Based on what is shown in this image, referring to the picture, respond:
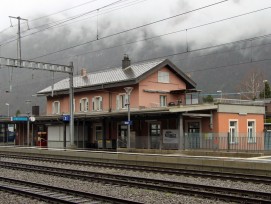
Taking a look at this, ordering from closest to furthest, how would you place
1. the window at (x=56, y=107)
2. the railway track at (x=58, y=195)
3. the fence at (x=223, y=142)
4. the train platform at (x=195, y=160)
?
the railway track at (x=58, y=195) < the train platform at (x=195, y=160) < the fence at (x=223, y=142) < the window at (x=56, y=107)

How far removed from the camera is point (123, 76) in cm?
3956

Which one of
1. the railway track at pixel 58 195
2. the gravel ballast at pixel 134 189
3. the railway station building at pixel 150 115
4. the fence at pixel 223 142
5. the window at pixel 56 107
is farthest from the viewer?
the window at pixel 56 107

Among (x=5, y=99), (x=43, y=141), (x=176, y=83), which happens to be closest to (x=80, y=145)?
(x=43, y=141)

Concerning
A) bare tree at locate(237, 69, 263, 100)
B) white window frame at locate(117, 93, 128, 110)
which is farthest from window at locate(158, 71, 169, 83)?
bare tree at locate(237, 69, 263, 100)

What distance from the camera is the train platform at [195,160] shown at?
18.5 meters

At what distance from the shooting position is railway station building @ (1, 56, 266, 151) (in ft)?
99.5

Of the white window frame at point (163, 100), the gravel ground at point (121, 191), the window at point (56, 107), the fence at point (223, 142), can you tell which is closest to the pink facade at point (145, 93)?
the white window frame at point (163, 100)

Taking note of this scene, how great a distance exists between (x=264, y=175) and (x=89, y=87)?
2570 cm

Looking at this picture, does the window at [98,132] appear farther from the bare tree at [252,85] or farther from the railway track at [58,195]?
the bare tree at [252,85]

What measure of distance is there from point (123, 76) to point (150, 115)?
26.2 feet

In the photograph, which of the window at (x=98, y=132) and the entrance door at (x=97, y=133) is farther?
the window at (x=98, y=132)

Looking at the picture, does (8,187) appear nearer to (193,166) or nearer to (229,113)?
(193,166)

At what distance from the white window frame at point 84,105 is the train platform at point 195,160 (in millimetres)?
10487

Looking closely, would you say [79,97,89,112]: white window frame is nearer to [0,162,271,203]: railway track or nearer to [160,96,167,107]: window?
[160,96,167,107]: window
